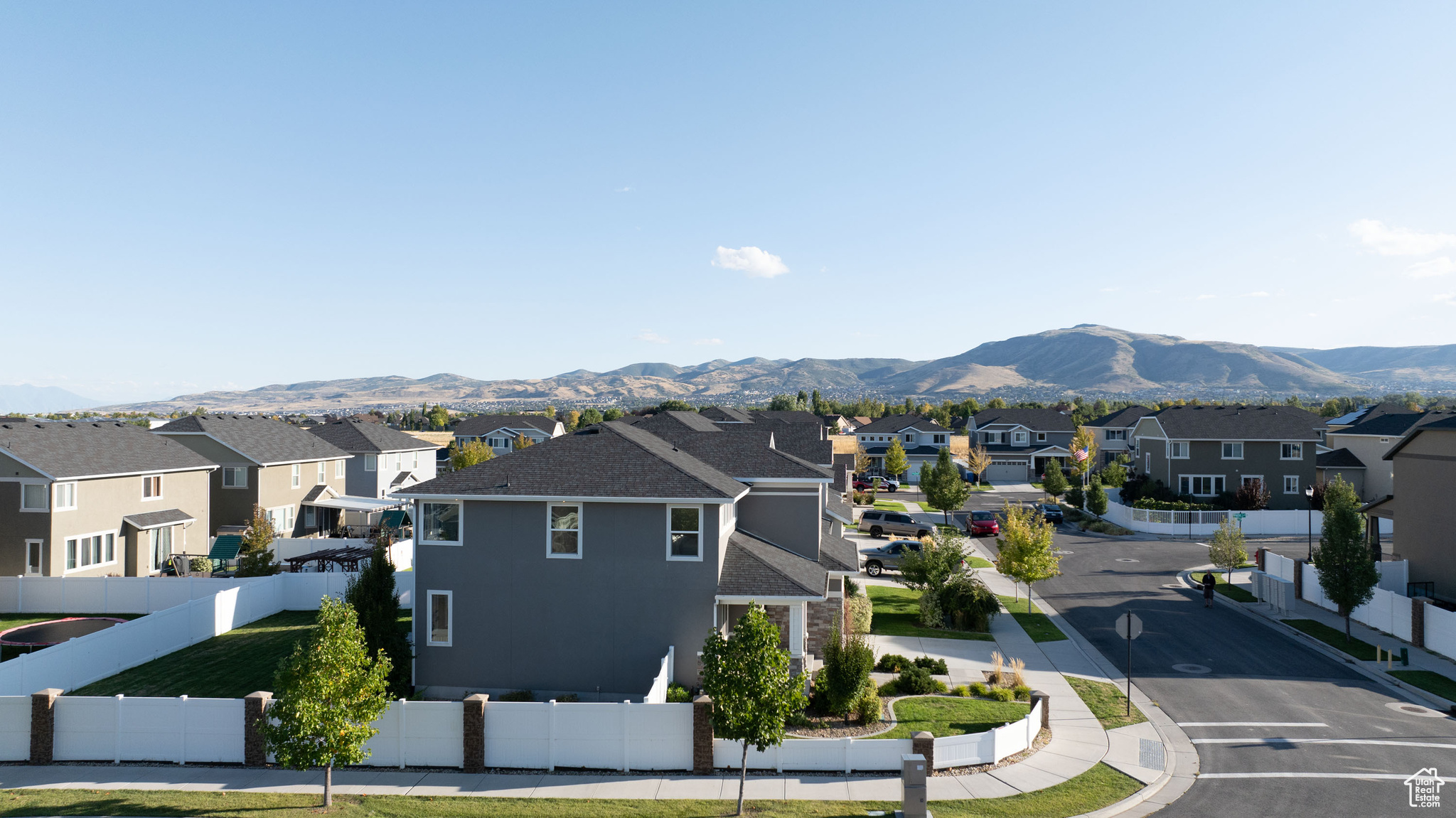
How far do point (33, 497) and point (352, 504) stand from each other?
16509 millimetres

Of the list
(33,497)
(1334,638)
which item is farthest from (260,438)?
(1334,638)

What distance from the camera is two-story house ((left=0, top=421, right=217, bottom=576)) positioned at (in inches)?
1270

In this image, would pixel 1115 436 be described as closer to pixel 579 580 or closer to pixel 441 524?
pixel 579 580

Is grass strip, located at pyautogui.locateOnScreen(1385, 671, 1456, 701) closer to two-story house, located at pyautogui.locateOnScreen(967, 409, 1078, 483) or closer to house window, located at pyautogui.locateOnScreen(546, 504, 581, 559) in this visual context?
house window, located at pyautogui.locateOnScreen(546, 504, 581, 559)

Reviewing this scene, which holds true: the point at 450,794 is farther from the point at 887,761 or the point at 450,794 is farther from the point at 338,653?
the point at 887,761

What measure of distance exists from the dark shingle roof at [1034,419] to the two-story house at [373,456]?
6634 cm

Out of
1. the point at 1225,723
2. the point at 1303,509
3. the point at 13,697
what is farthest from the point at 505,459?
the point at 1303,509

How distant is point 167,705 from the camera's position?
16.3m

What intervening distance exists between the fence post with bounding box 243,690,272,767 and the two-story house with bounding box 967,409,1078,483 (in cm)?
8166

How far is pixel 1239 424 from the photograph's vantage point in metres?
57.9

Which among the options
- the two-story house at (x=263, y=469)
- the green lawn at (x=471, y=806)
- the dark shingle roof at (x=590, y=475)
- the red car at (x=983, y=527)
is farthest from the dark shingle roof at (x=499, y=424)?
the green lawn at (x=471, y=806)

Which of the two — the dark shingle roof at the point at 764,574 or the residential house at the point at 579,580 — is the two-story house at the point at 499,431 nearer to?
the residential house at the point at 579,580

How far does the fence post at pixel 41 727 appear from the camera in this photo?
53.3 ft

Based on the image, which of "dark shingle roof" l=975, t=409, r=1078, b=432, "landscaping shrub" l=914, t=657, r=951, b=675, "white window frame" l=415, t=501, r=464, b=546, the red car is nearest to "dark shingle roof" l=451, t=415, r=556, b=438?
"dark shingle roof" l=975, t=409, r=1078, b=432
